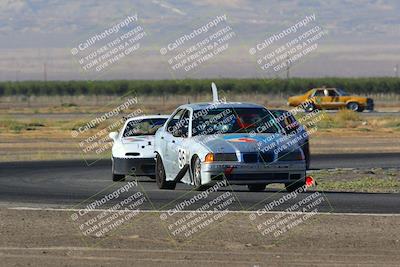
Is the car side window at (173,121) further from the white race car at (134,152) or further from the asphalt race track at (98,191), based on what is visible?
the white race car at (134,152)

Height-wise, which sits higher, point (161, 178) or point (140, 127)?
point (161, 178)

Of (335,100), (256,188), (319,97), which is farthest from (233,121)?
(335,100)

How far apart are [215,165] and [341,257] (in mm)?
6596

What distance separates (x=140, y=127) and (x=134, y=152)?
1.61 metres

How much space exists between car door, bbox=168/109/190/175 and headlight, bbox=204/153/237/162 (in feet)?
3.03

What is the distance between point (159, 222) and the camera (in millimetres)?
15000

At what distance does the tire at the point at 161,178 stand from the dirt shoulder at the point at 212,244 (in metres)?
4.91

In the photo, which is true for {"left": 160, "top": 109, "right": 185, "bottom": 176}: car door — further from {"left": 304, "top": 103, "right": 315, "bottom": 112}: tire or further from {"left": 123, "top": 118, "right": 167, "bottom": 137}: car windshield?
{"left": 304, "top": 103, "right": 315, "bottom": 112}: tire

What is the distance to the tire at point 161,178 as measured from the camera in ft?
67.6

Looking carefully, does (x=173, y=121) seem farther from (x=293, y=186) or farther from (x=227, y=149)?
(x=293, y=186)

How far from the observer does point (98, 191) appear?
2056 cm

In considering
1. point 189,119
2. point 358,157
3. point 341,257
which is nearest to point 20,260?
point 341,257

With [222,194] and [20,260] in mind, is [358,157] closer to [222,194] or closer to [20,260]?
[222,194]

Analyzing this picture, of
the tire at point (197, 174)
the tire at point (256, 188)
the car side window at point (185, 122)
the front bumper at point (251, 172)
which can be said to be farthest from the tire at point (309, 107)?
the front bumper at point (251, 172)
